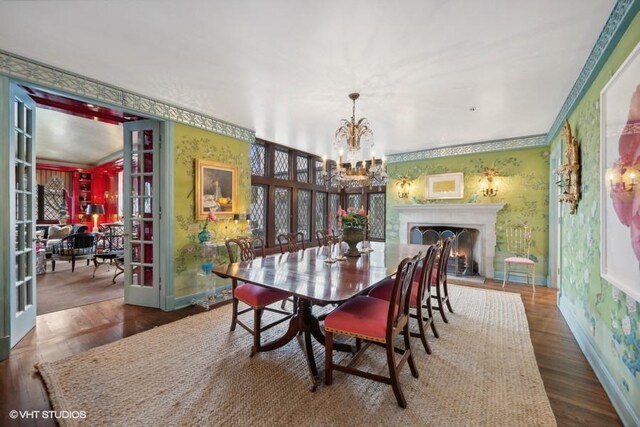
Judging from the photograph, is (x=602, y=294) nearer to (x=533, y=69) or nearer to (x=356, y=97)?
(x=533, y=69)

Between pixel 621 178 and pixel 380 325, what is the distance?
1.71m

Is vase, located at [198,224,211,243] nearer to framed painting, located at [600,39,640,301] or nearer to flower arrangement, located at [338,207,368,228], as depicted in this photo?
flower arrangement, located at [338,207,368,228]

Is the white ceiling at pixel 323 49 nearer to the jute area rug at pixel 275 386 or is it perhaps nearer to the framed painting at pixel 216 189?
the framed painting at pixel 216 189

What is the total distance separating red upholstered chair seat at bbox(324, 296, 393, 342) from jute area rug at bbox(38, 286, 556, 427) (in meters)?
0.41

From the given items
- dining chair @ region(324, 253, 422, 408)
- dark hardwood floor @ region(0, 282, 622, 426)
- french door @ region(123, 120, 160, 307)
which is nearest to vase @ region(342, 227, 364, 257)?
dining chair @ region(324, 253, 422, 408)

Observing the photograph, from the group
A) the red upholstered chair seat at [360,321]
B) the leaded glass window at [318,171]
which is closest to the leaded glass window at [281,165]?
the leaded glass window at [318,171]

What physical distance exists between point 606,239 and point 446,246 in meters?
1.38

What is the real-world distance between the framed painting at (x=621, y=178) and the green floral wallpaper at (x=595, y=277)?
15 cm

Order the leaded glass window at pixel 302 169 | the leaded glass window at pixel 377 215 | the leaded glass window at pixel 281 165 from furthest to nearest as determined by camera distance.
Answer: the leaded glass window at pixel 377 215 → the leaded glass window at pixel 302 169 → the leaded glass window at pixel 281 165

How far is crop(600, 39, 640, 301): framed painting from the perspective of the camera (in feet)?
4.92

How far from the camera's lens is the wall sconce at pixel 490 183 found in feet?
16.3

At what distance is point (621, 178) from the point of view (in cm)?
165

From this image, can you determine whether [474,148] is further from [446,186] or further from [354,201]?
[354,201]

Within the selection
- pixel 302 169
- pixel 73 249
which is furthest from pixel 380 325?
pixel 73 249
